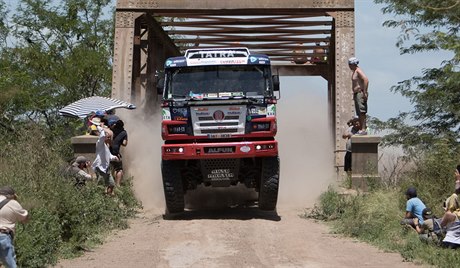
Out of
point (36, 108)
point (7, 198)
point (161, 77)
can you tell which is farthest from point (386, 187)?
point (36, 108)

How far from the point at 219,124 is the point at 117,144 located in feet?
12.0

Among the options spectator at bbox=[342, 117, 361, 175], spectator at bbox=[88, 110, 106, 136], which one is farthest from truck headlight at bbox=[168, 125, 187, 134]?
spectator at bbox=[342, 117, 361, 175]

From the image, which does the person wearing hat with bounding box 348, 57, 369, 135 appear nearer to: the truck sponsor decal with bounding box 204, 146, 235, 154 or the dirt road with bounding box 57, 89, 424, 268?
the dirt road with bounding box 57, 89, 424, 268

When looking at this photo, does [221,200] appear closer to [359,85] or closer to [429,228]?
[359,85]

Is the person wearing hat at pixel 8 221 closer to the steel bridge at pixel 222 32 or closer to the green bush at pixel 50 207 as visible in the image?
the green bush at pixel 50 207

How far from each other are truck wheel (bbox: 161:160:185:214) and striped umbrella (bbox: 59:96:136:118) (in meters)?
4.00

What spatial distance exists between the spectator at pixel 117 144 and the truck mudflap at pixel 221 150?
2.78 metres

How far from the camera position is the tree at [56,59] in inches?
1222

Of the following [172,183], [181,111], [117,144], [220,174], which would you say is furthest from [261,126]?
[117,144]

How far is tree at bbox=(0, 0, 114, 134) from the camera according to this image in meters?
31.0

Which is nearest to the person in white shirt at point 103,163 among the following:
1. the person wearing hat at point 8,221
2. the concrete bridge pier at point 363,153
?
the concrete bridge pier at point 363,153

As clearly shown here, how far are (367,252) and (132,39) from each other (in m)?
11.4

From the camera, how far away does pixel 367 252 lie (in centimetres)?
1227

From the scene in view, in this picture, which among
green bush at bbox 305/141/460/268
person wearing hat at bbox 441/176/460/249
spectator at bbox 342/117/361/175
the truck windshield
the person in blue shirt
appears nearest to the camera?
person wearing hat at bbox 441/176/460/249
